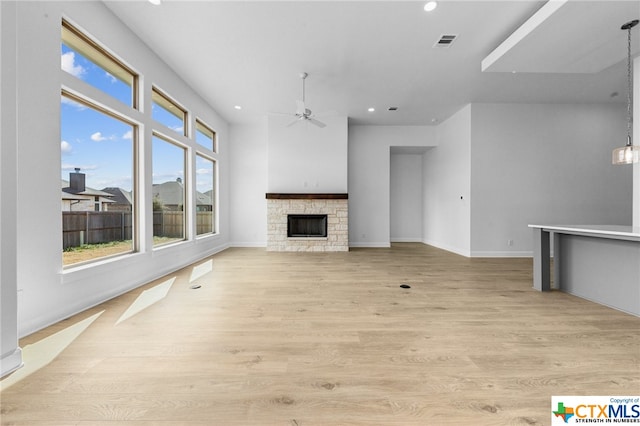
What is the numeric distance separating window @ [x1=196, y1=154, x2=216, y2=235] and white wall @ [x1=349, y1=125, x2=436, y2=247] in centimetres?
346

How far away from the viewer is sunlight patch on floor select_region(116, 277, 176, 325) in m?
2.60

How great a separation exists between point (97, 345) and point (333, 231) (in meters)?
5.02

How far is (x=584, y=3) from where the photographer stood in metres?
2.53

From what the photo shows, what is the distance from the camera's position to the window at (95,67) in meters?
2.67

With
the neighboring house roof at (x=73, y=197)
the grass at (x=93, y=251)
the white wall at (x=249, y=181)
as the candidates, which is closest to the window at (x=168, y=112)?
the neighboring house roof at (x=73, y=197)

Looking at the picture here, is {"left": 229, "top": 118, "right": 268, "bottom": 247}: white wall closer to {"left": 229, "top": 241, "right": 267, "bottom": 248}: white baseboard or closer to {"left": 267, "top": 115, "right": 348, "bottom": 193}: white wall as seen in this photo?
{"left": 229, "top": 241, "right": 267, "bottom": 248}: white baseboard

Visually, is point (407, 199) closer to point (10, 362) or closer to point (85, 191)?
point (85, 191)

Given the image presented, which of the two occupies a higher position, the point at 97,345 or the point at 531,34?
the point at 531,34

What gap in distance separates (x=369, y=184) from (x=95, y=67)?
5736 mm

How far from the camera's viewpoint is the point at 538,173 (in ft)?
19.0

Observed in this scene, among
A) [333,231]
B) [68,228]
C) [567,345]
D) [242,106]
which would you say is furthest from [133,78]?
[567,345]

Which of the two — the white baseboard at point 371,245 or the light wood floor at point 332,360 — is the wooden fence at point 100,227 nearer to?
the light wood floor at point 332,360

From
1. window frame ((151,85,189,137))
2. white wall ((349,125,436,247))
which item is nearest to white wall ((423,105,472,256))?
white wall ((349,125,436,247))

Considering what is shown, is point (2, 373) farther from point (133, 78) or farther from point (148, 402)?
point (133, 78)
